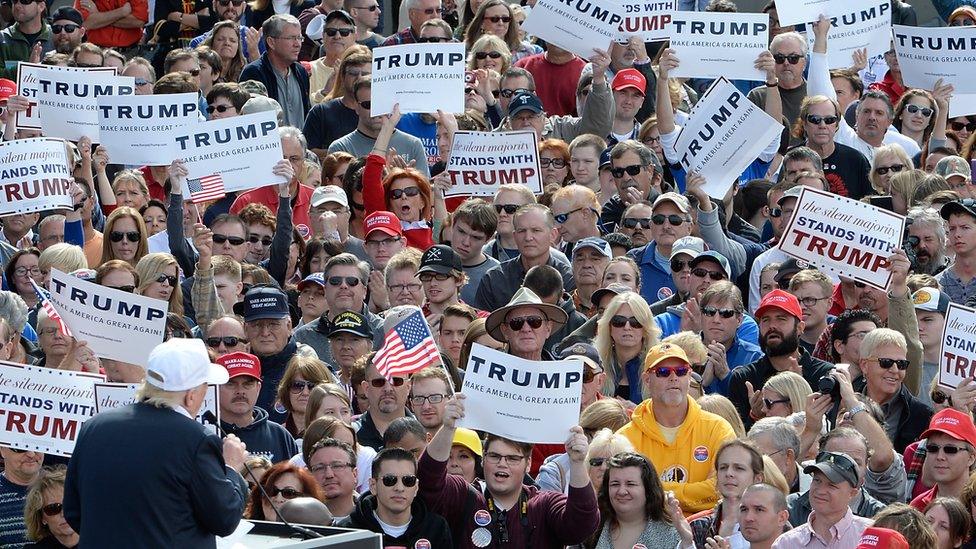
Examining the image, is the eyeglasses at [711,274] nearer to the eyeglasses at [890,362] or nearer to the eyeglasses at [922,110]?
the eyeglasses at [890,362]

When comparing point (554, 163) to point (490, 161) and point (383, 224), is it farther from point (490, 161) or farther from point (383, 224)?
point (383, 224)

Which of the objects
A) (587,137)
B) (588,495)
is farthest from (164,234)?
(588,495)

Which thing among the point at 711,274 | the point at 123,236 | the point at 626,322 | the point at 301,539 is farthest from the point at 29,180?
the point at 301,539

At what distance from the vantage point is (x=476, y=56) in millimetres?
17547

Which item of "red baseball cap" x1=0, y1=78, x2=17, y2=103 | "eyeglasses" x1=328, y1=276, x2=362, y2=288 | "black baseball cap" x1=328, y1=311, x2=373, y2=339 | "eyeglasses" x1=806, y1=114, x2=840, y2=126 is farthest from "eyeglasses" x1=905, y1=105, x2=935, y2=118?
"red baseball cap" x1=0, y1=78, x2=17, y2=103

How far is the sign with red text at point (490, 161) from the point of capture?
1488 cm

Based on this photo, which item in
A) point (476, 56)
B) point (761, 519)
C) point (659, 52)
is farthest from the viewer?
point (659, 52)

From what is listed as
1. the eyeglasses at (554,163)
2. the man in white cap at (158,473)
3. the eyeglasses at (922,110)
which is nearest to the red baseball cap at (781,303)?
the eyeglasses at (554,163)

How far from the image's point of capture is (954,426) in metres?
10.7

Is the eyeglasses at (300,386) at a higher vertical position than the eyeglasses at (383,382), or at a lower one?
lower

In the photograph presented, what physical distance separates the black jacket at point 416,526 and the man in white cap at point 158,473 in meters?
2.21

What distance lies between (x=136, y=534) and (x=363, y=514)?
2.49m

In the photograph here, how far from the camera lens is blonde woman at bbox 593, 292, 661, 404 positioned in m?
12.0

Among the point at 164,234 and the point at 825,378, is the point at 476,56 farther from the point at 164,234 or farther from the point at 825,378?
the point at 825,378
